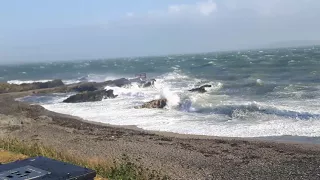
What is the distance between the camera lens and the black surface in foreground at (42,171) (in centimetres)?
353

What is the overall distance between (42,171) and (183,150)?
39.3 ft

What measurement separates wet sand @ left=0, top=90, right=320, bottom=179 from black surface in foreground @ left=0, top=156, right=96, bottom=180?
788 cm

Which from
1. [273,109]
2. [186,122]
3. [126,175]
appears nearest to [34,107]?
[186,122]

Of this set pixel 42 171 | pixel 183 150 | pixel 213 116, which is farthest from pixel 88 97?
pixel 42 171

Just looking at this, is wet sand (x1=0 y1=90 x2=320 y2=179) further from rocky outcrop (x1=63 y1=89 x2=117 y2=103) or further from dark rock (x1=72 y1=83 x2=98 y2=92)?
dark rock (x1=72 y1=83 x2=98 y2=92)

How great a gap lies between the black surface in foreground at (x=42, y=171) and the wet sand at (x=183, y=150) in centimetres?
788

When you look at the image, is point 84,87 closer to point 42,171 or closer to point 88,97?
point 88,97

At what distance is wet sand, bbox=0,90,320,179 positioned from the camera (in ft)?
40.5

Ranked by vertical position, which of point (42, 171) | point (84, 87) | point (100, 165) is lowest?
point (84, 87)

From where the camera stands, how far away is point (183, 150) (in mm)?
15391

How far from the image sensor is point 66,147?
16.1 m

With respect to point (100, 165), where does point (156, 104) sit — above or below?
below

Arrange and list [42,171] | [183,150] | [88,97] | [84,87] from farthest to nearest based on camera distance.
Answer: [84,87] → [88,97] → [183,150] → [42,171]

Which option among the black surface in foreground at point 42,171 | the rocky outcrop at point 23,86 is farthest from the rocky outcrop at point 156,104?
the rocky outcrop at point 23,86
